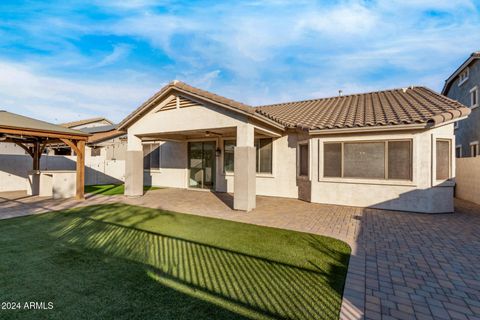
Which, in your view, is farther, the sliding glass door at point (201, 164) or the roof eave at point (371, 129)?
the sliding glass door at point (201, 164)

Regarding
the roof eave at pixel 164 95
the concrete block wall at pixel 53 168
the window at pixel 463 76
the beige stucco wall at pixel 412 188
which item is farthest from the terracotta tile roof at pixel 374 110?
the concrete block wall at pixel 53 168

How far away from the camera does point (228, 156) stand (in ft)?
46.4

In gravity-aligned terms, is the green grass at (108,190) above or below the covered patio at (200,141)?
below

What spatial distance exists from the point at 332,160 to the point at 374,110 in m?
3.35

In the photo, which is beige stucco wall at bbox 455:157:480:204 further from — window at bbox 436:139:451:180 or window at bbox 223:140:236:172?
window at bbox 223:140:236:172

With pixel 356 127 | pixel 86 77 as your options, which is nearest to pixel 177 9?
pixel 356 127

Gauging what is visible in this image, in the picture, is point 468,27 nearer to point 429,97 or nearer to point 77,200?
point 429,97

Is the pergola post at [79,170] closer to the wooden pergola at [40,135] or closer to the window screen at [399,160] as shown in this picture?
the wooden pergola at [40,135]

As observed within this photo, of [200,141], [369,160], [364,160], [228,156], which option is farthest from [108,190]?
[369,160]

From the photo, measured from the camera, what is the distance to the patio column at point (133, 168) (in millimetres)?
12289

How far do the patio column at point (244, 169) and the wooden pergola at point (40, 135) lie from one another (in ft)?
24.9

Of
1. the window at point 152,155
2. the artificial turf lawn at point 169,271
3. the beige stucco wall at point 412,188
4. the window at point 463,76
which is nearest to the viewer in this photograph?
the artificial turf lawn at point 169,271

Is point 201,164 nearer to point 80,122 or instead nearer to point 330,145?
point 330,145

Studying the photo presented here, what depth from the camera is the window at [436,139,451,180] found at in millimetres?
9055
